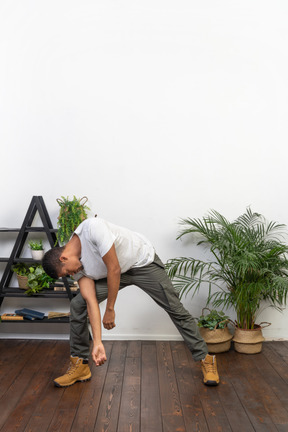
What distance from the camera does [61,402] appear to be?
A: 9.60 feet

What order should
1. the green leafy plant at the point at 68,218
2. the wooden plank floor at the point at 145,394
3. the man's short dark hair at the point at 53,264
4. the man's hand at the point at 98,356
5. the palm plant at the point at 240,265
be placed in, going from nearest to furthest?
1. the man's hand at the point at 98,356
2. the wooden plank floor at the point at 145,394
3. the man's short dark hair at the point at 53,264
4. the palm plant at the point at 240,265
5. the green leafy plant at the point at 68,218

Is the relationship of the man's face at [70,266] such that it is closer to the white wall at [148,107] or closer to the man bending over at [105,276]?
the man bending over at [105,276]

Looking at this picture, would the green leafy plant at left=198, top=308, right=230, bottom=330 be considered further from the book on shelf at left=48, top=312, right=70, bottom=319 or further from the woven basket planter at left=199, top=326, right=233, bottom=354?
the book on shelf at left=48, top=312, right=70, bottom=319

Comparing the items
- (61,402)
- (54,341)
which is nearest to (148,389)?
(61,402)

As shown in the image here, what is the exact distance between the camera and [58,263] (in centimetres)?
280

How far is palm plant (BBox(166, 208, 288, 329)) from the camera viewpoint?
3.72 meters

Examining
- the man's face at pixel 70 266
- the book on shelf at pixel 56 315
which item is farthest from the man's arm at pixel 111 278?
the book on shelf at pixel 56 315

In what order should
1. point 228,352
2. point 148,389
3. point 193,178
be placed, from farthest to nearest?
point 193,178 < point 228,352 < point 148,389

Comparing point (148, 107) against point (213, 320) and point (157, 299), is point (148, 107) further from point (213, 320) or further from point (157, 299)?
point (213, 320)

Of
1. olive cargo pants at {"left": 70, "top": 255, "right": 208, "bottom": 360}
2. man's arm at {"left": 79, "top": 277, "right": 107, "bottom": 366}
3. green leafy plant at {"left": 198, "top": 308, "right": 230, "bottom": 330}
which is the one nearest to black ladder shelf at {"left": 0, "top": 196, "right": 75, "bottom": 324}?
olive cargo pants at {"left": 70, "top": 255, "right": 208, "bottom": 360}

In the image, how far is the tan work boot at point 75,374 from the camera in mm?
3176

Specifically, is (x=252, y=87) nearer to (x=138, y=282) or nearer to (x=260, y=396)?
(x=138, y=282)

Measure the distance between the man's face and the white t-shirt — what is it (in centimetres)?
8

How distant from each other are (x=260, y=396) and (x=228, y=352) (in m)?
0.92
